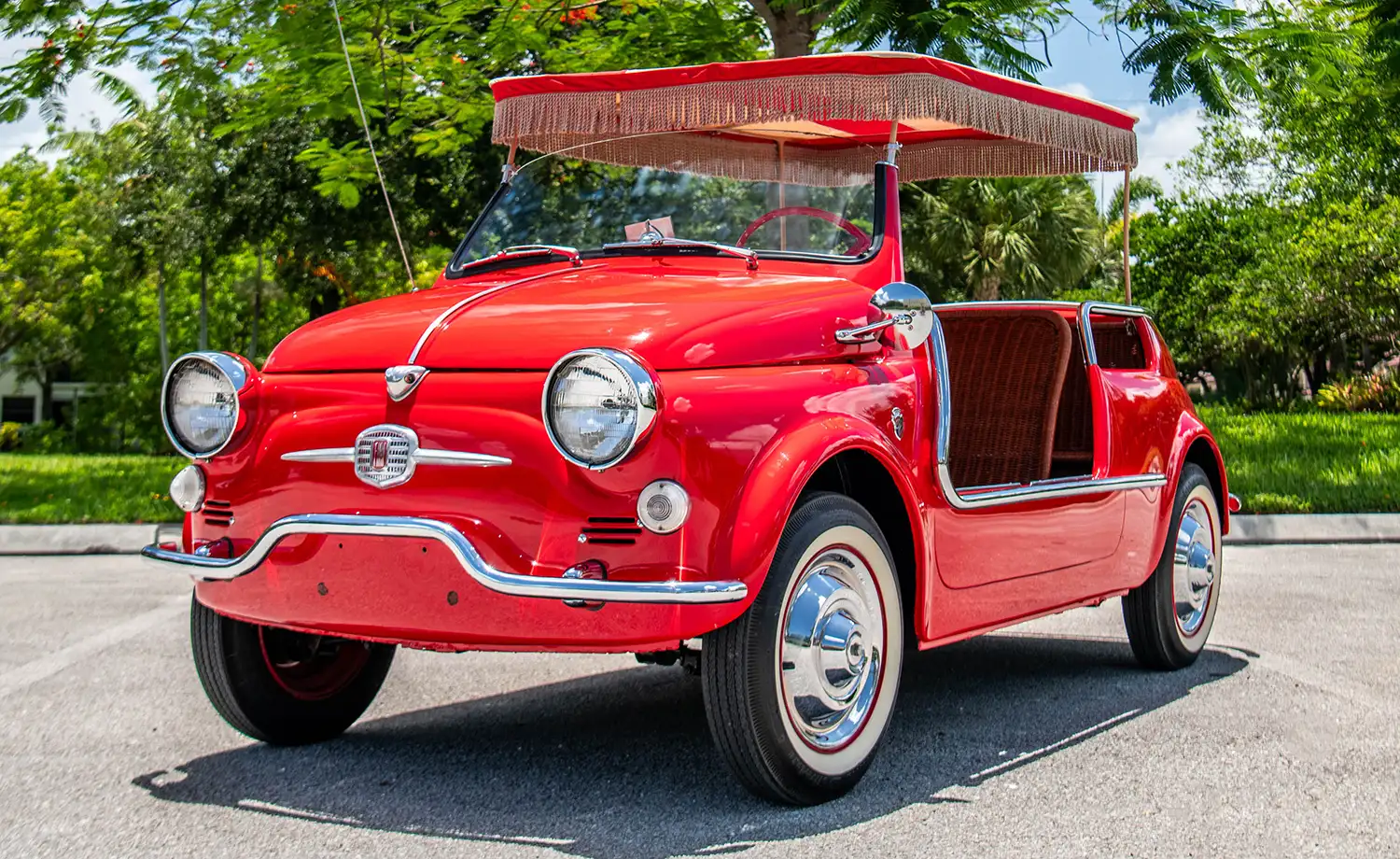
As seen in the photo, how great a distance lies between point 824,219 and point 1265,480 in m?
9.08

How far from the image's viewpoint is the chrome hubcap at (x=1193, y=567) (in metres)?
6.21

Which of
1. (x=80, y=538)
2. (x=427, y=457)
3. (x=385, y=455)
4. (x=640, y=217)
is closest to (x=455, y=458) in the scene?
(x=427, y=457)

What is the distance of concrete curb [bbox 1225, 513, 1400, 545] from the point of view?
37.2ft

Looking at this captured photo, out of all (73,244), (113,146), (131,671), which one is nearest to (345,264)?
(113,146)

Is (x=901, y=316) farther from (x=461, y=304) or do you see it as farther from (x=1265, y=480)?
(x=1265, y=480)

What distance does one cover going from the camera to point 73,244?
43.8m

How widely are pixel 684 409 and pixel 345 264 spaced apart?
1043 inches

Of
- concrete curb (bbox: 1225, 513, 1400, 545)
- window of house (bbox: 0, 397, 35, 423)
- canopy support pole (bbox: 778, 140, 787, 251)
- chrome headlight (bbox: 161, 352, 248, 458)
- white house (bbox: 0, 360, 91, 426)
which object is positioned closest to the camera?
chrome headlight (bbox: 161, 352, 248, 458)

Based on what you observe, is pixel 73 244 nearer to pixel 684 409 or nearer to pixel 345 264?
pixel 345 264

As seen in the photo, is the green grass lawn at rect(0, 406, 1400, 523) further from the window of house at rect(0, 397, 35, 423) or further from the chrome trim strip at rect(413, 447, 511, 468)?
the window of house at rect(0, 397, 35, 423)

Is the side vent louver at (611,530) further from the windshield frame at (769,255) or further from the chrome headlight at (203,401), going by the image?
the windshield frame at (769,255)

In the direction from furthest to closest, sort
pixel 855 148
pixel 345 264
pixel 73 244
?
pixel 73 244 < pixel 345 264 < pixel 855 148

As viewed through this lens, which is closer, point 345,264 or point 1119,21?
point 1119,21

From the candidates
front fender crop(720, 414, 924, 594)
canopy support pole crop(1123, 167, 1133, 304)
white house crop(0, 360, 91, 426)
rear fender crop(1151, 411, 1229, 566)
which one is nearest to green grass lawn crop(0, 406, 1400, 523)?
rear fender crop(1151, 411, 1229, 566)
